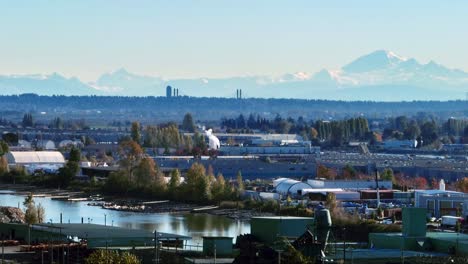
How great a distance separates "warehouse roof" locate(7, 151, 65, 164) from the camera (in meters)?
38.0

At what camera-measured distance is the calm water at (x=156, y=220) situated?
20828 mm

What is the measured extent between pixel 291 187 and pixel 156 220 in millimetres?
5416

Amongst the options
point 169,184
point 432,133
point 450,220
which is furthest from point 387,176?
point 432,133

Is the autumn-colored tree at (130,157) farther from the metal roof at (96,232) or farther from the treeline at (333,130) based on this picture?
the treeline at (333,130)

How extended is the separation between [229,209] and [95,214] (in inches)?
104

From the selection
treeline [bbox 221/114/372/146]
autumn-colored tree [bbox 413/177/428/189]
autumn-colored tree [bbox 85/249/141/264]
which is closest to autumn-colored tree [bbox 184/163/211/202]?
autumn-colored tree [bbox 413/177/428/189]

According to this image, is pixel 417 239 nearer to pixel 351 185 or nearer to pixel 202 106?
pixel 351 185

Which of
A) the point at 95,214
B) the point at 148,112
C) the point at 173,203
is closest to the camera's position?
the point at 95,214

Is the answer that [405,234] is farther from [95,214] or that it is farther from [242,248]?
[95,214]

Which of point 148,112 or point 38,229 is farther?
point 148,112

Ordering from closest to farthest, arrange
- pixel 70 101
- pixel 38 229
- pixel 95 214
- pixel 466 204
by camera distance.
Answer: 1. pixel 38 229
2. pixel 466 204
3. pixel 95 214
4. pixel 70 101

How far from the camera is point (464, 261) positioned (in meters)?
13.7

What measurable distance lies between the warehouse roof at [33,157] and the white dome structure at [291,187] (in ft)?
37.1

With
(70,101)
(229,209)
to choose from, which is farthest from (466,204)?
(70,101)
